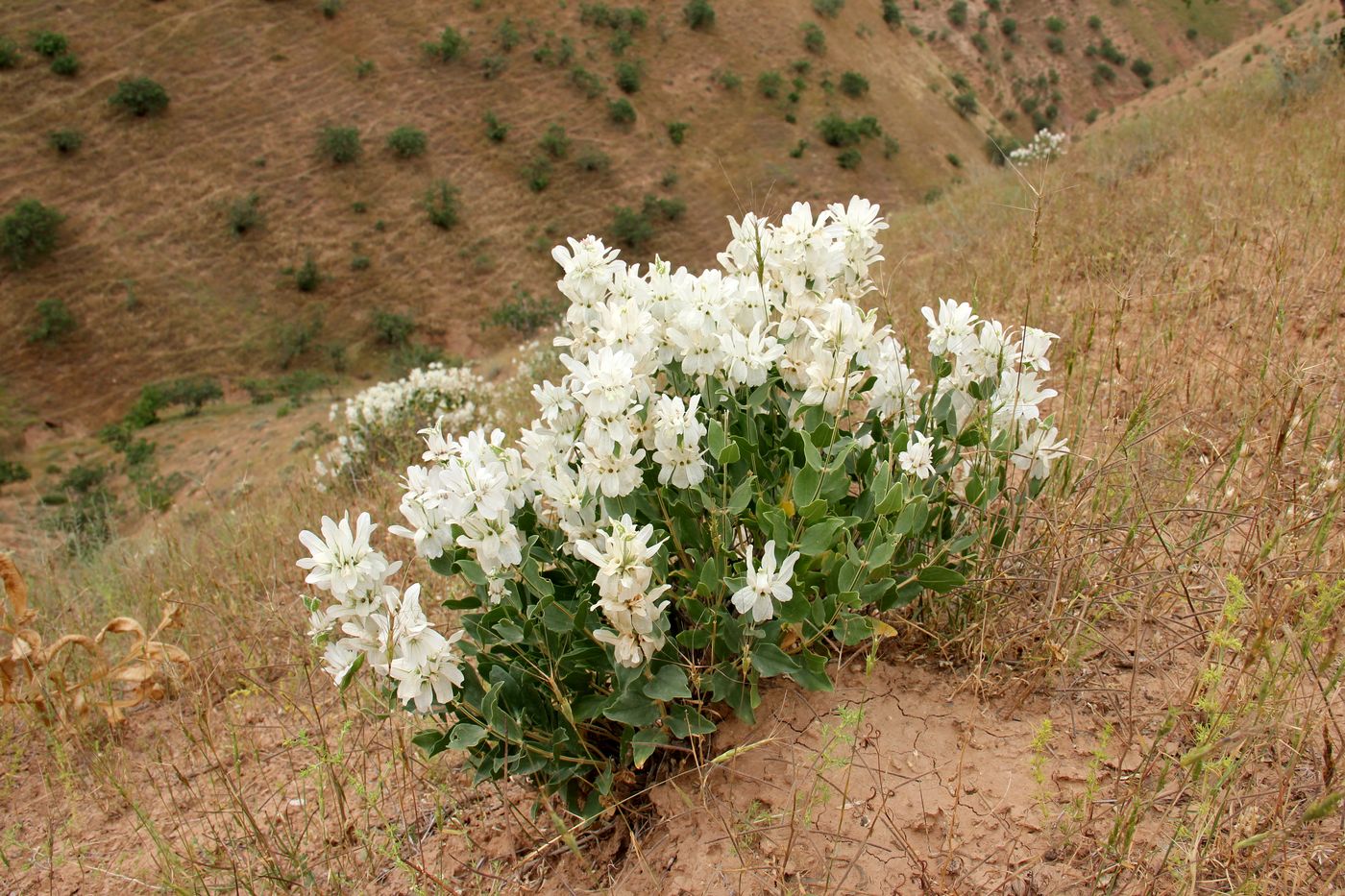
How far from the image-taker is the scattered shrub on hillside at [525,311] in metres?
28.1

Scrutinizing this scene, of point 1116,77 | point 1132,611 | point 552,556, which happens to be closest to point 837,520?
point 552,556

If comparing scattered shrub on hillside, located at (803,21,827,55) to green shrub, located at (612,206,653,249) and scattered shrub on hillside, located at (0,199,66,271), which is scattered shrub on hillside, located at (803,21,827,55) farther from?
A: scattered shrub on hillside, located at (0,199,66,271)

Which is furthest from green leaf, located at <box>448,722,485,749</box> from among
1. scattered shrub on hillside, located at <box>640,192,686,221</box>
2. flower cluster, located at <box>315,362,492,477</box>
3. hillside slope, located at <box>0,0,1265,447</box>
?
scattered shrub on hillside, located at <box>640,192,686,221</box>

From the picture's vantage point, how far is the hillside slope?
1061 inches

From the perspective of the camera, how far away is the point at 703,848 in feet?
5.32

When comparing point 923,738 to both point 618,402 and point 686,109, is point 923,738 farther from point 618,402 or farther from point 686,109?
point 686,109

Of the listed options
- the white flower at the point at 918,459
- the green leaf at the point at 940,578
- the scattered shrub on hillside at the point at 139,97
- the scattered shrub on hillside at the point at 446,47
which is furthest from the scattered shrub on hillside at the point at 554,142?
the green leaf at the point at 940,578

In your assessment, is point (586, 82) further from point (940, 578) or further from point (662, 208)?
point (940, 578)

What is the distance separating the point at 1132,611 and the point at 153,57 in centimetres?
3893

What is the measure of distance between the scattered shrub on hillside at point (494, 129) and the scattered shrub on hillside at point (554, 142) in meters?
1.49

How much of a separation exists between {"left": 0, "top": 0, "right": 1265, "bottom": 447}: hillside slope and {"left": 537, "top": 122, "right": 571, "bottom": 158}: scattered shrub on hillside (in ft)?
1.39

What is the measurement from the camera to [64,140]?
92.2ft

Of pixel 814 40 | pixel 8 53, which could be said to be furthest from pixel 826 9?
pixel 8 53

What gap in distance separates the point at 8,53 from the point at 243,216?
998 cm
